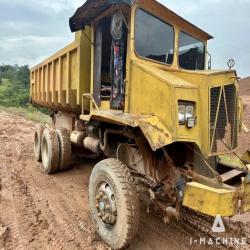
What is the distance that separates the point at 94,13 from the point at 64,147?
2775mm

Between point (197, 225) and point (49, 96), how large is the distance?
4.52m

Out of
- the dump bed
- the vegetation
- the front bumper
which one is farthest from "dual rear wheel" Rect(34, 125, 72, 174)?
the vegetation

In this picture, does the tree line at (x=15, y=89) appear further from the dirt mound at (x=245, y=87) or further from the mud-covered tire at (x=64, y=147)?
the mud-covered tire at (x=64, y=147)

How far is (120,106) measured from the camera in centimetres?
434

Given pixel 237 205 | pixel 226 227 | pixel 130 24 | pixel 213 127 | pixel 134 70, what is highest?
pixel 130 24

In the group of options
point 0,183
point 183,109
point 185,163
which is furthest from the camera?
point 0,183

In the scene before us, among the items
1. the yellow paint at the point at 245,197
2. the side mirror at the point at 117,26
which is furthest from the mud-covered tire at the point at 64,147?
the yellow paint at the point at 245,197

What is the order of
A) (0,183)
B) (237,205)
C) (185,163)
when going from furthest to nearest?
(0,183)
(185,163)
(237,205)

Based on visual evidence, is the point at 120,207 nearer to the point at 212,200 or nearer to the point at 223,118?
the point at 212,200

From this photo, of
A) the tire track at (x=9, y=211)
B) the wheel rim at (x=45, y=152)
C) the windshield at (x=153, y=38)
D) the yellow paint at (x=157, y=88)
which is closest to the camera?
the yellow paint at (x=157, y=88)

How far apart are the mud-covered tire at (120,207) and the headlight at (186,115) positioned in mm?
924

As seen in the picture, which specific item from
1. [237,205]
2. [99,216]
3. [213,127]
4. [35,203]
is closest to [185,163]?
[213,127]

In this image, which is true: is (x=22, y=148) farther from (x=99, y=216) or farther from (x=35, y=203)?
(x=99, y=216)

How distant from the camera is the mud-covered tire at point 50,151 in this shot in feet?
20.9
